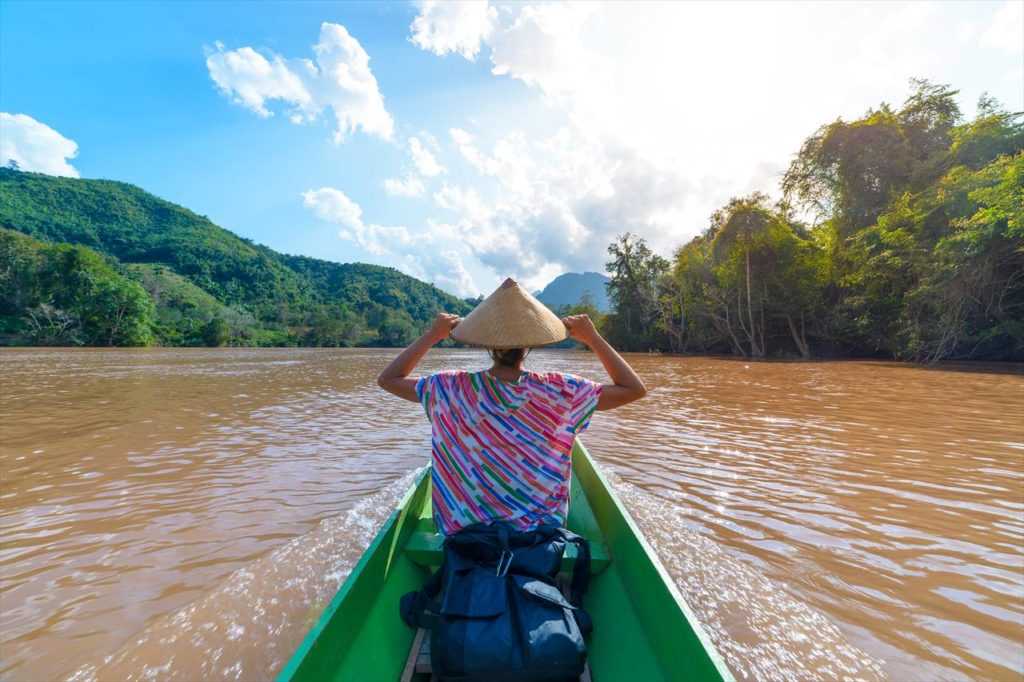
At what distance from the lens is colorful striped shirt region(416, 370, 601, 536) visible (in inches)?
69.6

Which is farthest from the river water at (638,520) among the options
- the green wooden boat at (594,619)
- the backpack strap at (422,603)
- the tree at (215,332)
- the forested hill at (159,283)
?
the tree at (215,332)

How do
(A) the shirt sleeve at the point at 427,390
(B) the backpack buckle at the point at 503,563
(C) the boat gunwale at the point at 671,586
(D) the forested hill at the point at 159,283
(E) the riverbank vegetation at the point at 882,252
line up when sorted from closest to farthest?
(C) the boat gunwale at the point at 671,586, (B) the backpack buckle at the point at 503,563, (A) the shirt sleeve at the point at 427,390, (E) the riverbank vegetation at the point at 882,252, (D) the forested hill at the point at 159,283

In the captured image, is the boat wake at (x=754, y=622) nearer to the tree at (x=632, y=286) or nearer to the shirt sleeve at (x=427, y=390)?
the shirt sleeve at (x=427, y=390)

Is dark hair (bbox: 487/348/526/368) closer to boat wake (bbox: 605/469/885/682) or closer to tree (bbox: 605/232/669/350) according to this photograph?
boat wake (bbox: 605/469/885/682)

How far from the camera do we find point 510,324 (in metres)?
1.86

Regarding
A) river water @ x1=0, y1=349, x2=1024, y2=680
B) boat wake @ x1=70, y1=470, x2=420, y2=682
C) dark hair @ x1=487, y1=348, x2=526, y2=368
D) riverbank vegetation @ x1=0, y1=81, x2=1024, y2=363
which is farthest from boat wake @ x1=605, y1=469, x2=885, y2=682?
riverbank vegetation @ x1=0, y1=81, x2=1024, y2=363

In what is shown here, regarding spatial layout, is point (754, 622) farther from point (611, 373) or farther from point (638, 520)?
point (611, 373)

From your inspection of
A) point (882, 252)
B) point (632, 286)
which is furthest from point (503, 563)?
point (632, 286)

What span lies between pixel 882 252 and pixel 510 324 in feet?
73.6


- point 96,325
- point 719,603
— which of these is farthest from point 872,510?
point 96,325

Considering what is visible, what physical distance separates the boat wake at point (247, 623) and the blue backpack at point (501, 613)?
3.55 feet

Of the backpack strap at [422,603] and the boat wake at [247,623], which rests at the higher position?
the backpack strap at [422,603]

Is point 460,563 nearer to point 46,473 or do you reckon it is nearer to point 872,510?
point 872,510

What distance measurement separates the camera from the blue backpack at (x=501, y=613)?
1.27 metres
